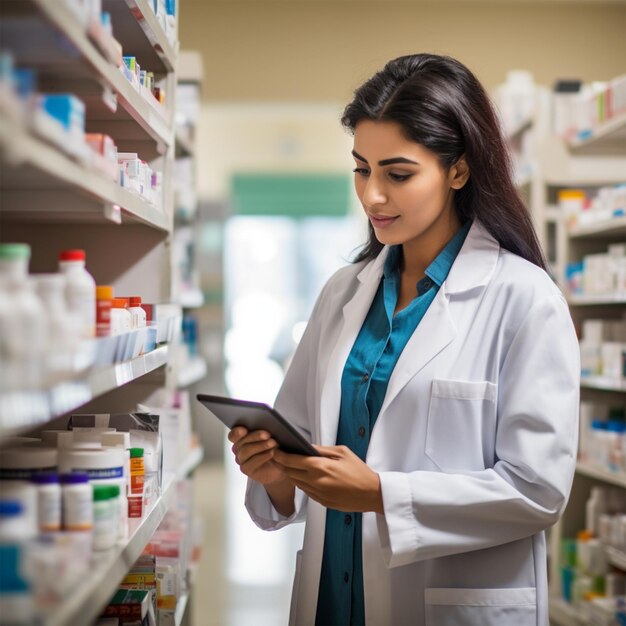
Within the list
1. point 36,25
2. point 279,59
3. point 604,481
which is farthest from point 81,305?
point 279,59

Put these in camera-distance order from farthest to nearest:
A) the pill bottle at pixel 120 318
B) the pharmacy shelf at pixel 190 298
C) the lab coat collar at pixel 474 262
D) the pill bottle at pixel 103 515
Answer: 1. the pharmacy shelf at pixel 190 298
2. the lab coat collar at pixel 474 262
3. the pill bottle at pixel 120 318
4. the pill bottle at pixel 103 515

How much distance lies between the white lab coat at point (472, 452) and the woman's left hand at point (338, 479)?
34 millimetres

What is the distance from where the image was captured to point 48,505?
4.22 feet

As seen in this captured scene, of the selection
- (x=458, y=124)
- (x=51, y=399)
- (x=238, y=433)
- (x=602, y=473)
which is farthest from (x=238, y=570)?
(x=51, y=399)

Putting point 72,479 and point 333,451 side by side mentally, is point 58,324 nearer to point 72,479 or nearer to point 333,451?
point 72,479

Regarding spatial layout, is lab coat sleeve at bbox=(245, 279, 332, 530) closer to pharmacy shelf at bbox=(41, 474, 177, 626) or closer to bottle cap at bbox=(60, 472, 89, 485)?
pharmacy shelf at bbox=(41, 474, 177, 626)

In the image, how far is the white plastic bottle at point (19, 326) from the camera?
1018mm

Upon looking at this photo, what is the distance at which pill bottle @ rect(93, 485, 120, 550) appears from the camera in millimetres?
1421

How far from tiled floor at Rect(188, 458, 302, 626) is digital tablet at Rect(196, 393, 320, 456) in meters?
2.20

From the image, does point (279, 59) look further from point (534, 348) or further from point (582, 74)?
point (534, 348)

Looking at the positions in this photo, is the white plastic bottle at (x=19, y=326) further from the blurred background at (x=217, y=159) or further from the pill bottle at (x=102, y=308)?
the pill bottle at (x=102, y=308)

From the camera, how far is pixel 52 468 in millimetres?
1424

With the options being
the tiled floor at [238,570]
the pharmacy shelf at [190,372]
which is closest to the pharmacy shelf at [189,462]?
the pharmacy shelf at [190,372]

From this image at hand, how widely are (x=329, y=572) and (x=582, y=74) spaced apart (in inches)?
252
